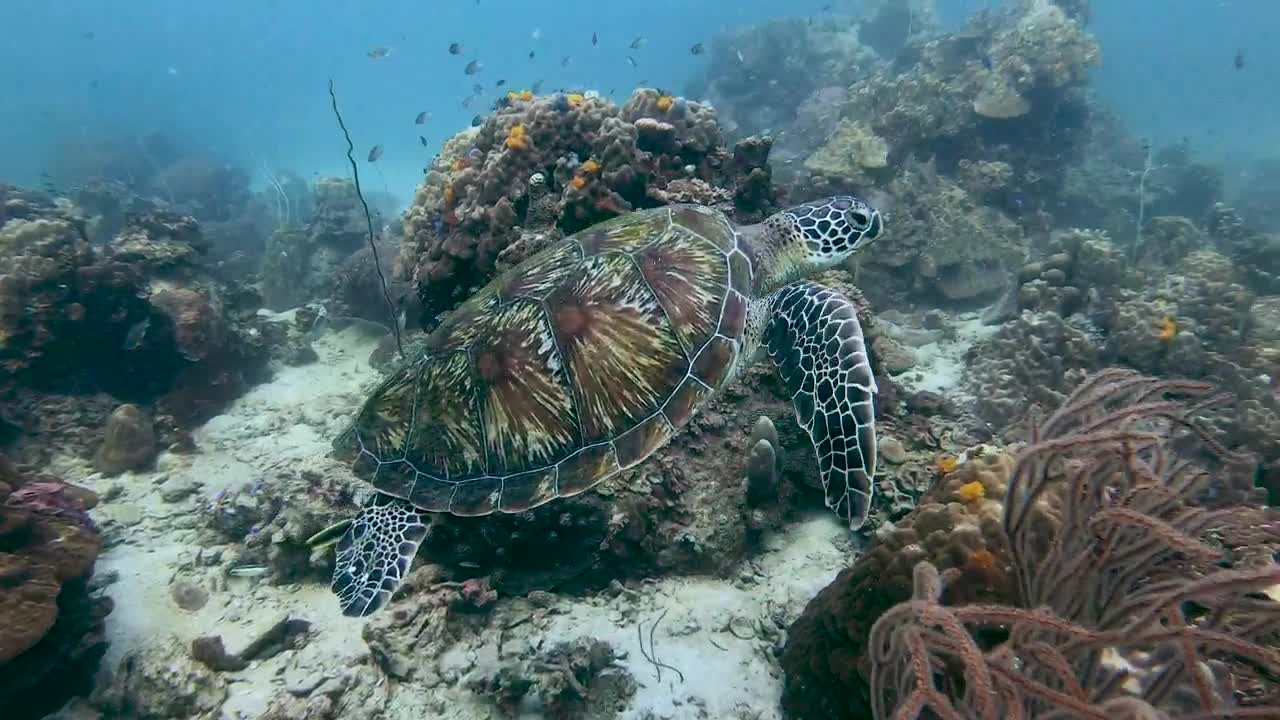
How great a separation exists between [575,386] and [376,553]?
5.56ft

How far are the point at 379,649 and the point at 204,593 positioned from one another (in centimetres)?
180

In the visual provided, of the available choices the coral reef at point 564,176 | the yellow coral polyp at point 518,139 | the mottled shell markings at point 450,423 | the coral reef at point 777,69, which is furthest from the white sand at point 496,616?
the coral reef at point 777,69

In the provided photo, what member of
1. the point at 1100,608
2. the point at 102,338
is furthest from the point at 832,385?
the point at 102,338

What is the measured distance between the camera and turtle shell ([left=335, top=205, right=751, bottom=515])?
3.55m

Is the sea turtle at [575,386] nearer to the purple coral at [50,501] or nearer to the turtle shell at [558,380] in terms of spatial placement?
the turtle shell at [558,380]

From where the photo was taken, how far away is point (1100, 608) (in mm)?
2041

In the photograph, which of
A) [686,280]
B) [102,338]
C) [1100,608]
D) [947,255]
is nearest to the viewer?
[1100,608]

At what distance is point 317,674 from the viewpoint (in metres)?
3.40

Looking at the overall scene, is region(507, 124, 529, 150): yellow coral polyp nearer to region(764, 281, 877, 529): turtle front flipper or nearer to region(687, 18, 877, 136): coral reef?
region(764, 281, 877, 529): turtle front flipper

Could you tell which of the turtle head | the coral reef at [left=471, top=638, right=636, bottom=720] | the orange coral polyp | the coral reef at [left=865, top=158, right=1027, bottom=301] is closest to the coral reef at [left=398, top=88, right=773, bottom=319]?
the turtle head

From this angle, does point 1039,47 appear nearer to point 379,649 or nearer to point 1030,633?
point 1030,633

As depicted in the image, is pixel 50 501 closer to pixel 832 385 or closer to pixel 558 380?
pixel 558 380

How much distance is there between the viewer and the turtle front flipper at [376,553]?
3418 mm

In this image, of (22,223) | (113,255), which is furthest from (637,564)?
(22,223)
